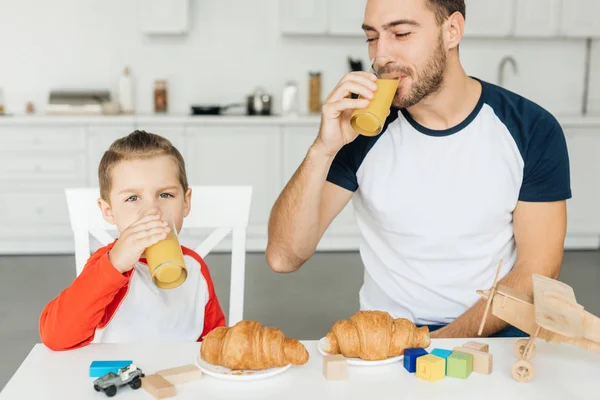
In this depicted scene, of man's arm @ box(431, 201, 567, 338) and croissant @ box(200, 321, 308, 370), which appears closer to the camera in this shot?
croissant @ box(200, 321, 308, 370)

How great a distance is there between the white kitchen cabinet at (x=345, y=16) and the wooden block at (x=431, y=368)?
3962 mm

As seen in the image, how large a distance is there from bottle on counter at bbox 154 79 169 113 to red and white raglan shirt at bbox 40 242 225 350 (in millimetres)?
3466

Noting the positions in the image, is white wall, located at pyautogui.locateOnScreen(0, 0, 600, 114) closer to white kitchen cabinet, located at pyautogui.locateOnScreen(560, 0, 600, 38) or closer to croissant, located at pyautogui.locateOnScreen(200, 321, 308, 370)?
white kitchen cabinet, located at pyautogui.locateOnScreen(560, 0, 600, 38)

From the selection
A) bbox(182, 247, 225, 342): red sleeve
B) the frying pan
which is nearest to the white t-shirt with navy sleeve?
bbox(182, 247, 225, 342): red sleeve

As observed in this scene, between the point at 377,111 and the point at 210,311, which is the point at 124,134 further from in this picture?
the point at 377,111

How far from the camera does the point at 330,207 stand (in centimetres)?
174

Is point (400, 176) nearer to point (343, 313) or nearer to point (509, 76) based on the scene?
point (343, 313)

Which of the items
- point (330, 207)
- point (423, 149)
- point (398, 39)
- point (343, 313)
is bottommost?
point (343, 313)

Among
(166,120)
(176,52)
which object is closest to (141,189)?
(166,120)

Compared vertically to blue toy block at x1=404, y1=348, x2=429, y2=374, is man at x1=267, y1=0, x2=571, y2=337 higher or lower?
higher

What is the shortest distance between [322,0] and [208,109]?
1049 mm

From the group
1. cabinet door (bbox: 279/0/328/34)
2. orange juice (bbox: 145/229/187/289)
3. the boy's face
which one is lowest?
orange juice (bbox: 145/229/187/289)

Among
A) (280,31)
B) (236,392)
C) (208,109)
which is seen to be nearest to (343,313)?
(208,109)

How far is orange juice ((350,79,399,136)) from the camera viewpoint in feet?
4.42
